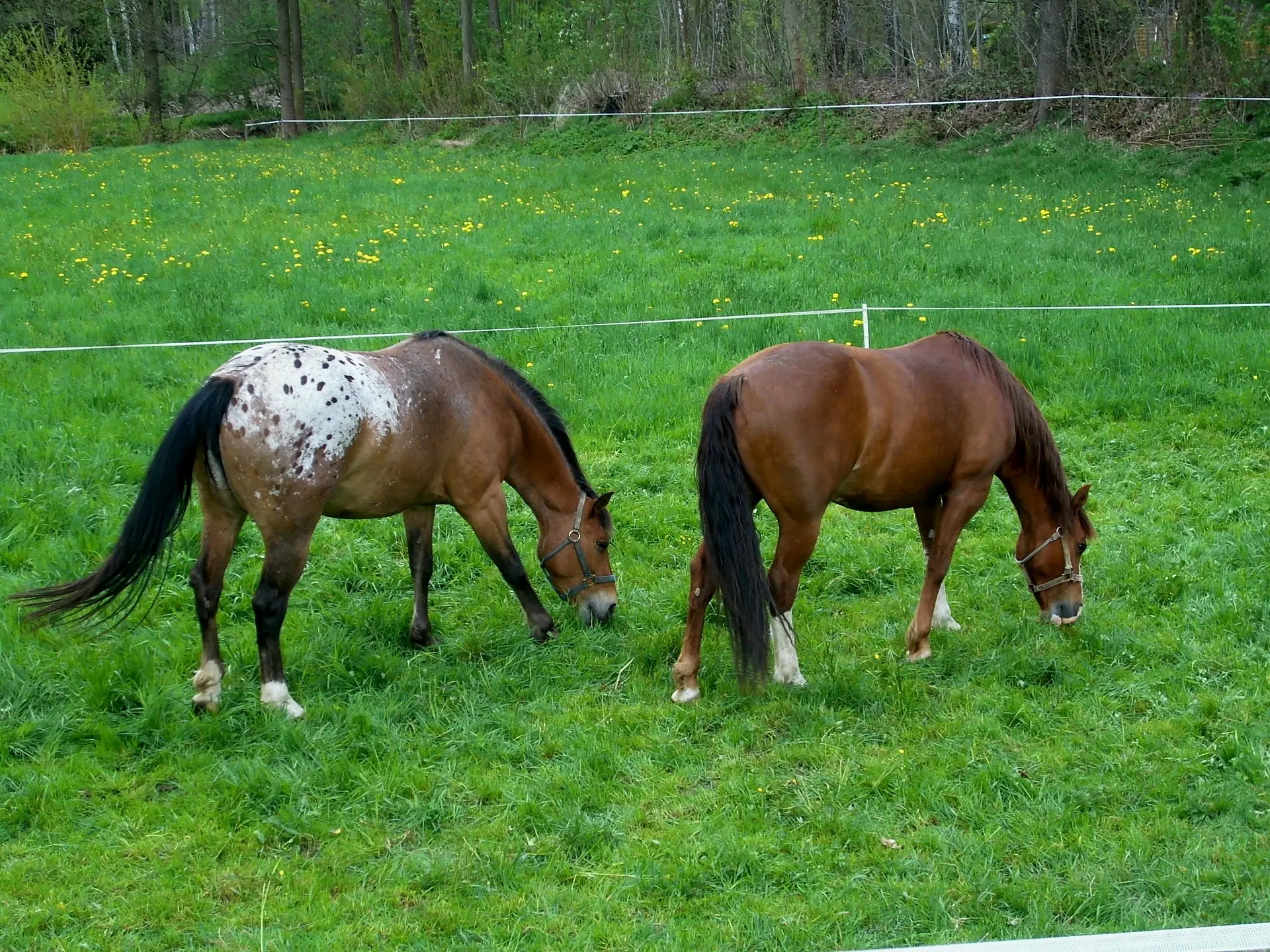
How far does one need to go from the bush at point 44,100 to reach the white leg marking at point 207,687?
26531 mm

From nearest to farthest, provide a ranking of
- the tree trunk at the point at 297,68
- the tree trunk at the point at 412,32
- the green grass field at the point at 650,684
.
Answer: the green grass field at the point at 650,684, the tree trunk at the point at 297,68, the tree trunk at the point at 412,32

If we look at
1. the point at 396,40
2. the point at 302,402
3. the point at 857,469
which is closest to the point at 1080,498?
the point at 857,469

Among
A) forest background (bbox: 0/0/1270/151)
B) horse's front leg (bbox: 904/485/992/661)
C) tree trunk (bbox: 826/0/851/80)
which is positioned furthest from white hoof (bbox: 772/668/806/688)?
tree trunk (bbox: 826/0/851/80)

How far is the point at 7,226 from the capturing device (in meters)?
14.3

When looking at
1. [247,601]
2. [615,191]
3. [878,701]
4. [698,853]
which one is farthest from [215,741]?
[615,191]

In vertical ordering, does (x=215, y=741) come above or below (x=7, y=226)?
below

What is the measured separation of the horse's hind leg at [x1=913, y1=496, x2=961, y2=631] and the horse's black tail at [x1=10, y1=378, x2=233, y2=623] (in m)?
3.32

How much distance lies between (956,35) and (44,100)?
21365 mm

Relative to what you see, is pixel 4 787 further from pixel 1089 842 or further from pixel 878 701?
pixel 1089 842

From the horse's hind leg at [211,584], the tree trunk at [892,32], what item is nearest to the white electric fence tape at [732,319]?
the horse's hind leg at [211,584]

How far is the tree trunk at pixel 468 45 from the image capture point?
28781 millimetres

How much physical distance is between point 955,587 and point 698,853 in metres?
3.08

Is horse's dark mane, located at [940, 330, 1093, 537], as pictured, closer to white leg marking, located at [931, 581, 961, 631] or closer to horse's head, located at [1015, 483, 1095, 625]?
horse's head, located at [1015, 483, 1095, 625]

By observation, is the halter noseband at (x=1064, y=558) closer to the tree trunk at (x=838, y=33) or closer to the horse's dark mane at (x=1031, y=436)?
the horse's dark mane at (x=1031, y=436)
